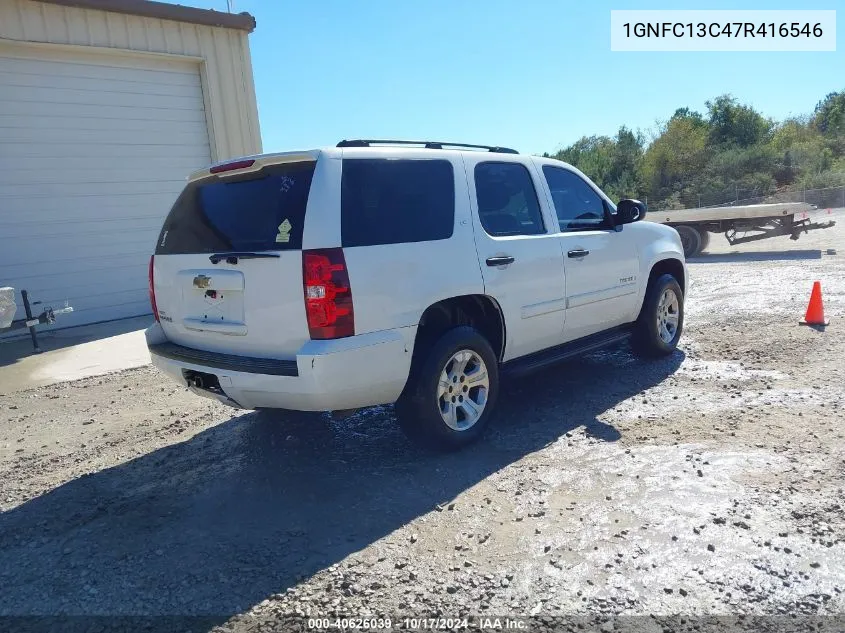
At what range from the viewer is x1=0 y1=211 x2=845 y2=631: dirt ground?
2701mm

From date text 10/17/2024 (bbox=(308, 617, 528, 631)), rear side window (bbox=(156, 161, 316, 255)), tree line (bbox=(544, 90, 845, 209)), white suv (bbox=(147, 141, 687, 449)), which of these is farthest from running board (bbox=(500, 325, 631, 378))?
tree line (bbox=(544, 90, 845, 209))

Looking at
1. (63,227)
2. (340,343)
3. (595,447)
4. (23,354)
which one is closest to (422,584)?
(340,343)

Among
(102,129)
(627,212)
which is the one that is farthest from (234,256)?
(102,129)

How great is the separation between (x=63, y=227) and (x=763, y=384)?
31.7 ft

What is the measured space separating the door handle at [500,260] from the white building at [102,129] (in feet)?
26.3

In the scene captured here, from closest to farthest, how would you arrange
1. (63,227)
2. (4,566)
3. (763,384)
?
(4,566) → (763,384) → (63,227)

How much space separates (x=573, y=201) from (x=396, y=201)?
6.65 ft

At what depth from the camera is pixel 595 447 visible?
4.16m

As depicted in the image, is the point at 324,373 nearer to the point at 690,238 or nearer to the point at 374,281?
the point at 374,281

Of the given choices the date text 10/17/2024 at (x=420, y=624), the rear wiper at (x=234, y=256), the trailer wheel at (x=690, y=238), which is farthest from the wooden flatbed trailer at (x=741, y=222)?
the date text 10/17/2024 at (x=420, y=624)

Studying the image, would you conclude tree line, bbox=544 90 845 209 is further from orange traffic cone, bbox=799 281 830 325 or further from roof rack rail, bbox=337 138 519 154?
roof rack rail, bbox=337 138 519 154

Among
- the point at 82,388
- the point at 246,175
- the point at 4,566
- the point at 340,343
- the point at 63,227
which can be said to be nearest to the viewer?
the point at 4,566

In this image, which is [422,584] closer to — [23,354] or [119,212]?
[23,354]

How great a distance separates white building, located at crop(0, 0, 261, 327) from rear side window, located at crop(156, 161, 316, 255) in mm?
6447
